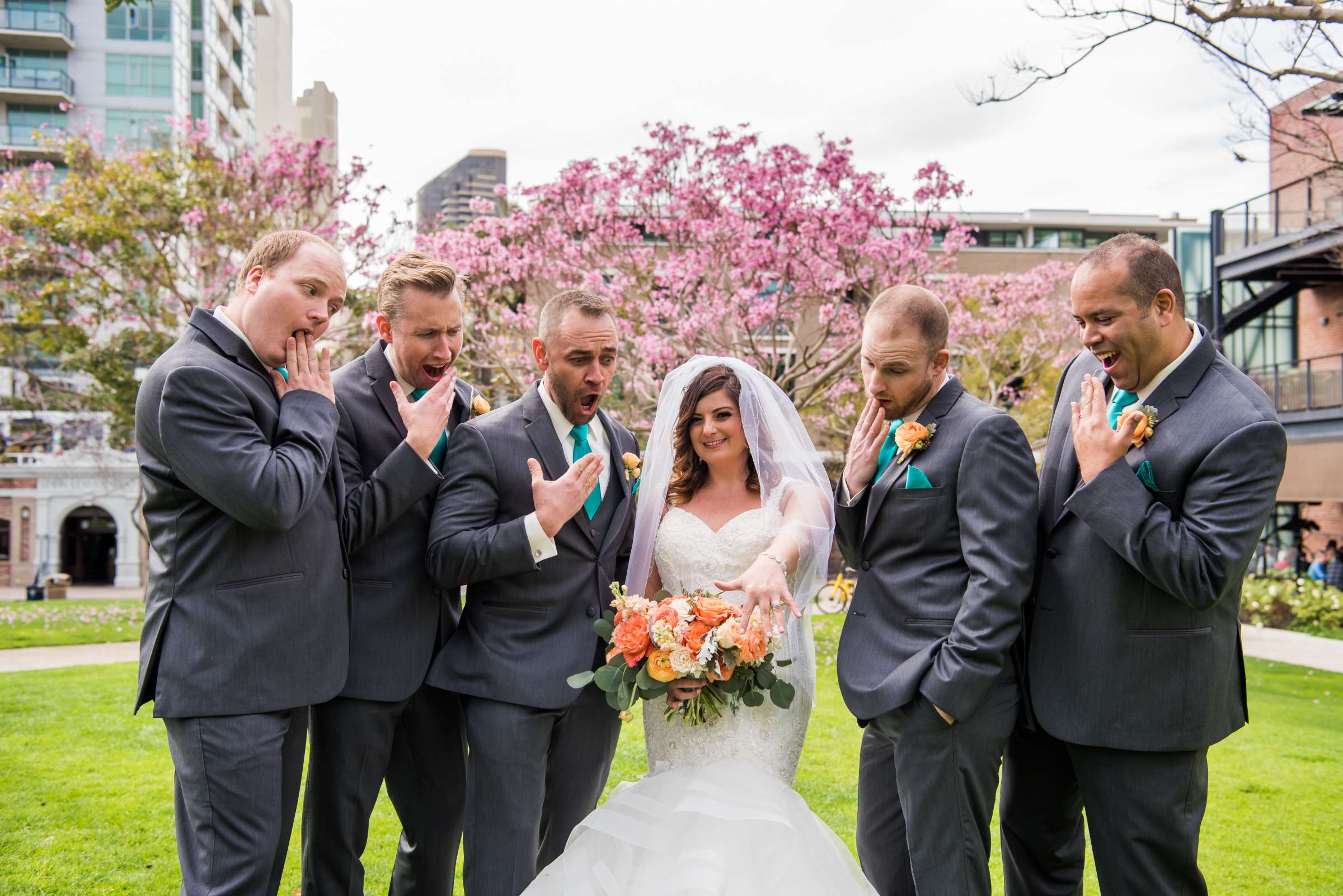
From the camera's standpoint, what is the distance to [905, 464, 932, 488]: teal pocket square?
3369mm

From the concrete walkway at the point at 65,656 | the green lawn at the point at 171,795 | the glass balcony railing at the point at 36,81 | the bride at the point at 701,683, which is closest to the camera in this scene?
the bride at the point at 701,683

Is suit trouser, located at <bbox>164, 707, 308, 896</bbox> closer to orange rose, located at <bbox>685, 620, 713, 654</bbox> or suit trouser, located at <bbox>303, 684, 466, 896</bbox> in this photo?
suit trouser, located at <bbox>303, 684, 466, 896</bbox>

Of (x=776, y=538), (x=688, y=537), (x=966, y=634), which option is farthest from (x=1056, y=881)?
(x=688, y=537)

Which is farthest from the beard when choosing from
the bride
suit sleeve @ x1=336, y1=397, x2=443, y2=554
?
suit sleeve @ x1=336, y1=397, x2=443, y2=554

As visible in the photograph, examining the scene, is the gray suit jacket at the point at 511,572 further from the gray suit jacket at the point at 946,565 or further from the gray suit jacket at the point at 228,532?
the gray suit jacket at the point at 946,565

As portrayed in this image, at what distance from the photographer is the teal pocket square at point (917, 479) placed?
337 cm

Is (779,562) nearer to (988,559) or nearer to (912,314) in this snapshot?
(988,559)

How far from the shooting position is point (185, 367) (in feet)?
9.87

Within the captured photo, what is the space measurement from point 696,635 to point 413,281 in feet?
5.57

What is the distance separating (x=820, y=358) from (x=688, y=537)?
11.0 m

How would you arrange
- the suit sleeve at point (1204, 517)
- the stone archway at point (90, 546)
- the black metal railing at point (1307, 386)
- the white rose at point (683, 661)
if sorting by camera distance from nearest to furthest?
the suit sleeve at point (1204, 517) < the white rose at point (683, 661) < the black metal railing at point (1307, 386) < the stone archway at point (90, 546)

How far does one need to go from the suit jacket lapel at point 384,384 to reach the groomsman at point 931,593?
172 cm

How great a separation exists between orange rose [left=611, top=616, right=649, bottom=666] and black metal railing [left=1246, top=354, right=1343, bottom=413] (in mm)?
22781

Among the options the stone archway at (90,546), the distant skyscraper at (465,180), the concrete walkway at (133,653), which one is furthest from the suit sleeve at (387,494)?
the stone archway at (90,546)
